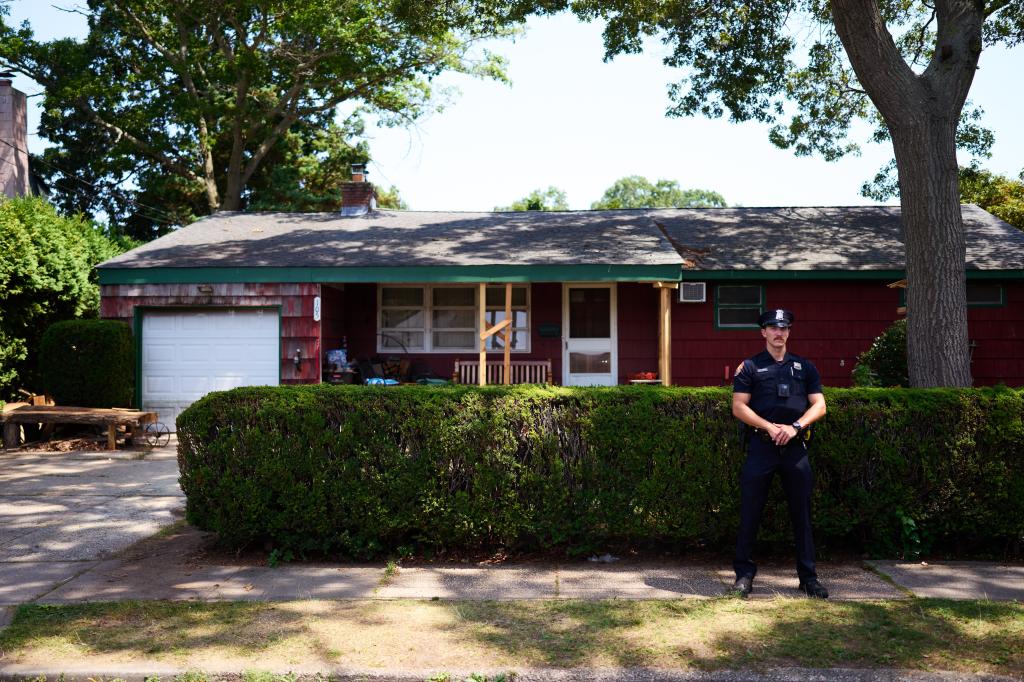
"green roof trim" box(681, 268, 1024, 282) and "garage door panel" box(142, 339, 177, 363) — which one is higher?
"green roof trim" box(681, 268, 1024, 282)

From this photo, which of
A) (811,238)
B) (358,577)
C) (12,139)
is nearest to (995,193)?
(811,238)

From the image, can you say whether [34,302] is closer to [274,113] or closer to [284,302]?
[284,302]

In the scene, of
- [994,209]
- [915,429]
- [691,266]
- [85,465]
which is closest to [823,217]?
[691,266]

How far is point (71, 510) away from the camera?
842 centimetres

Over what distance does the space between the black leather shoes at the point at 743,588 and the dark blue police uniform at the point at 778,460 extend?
0.09 ft

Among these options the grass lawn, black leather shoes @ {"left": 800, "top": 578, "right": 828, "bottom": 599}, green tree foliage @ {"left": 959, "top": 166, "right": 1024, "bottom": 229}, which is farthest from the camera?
green tree foliage @ {"left": 959, "top": 166, "right": 1024, "bottom": 229}

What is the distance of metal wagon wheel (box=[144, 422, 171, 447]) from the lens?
45.4 feet

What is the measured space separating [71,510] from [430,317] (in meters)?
8.39

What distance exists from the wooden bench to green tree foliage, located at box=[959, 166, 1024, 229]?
13637 mm

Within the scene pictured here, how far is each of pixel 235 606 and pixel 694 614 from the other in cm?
278

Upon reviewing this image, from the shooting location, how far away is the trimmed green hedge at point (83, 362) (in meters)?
13.6

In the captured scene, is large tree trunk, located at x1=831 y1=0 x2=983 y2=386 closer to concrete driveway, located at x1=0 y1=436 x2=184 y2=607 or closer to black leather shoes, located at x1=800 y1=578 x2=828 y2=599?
black leather shoes, located at x1=800 y1=578 x2=828 y2=599

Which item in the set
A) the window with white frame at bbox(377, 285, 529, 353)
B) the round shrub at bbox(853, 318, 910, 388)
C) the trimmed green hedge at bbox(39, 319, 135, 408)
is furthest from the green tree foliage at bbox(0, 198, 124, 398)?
the round shrub at bbox(853, 318, 910, 388)

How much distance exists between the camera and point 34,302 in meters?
14.3
